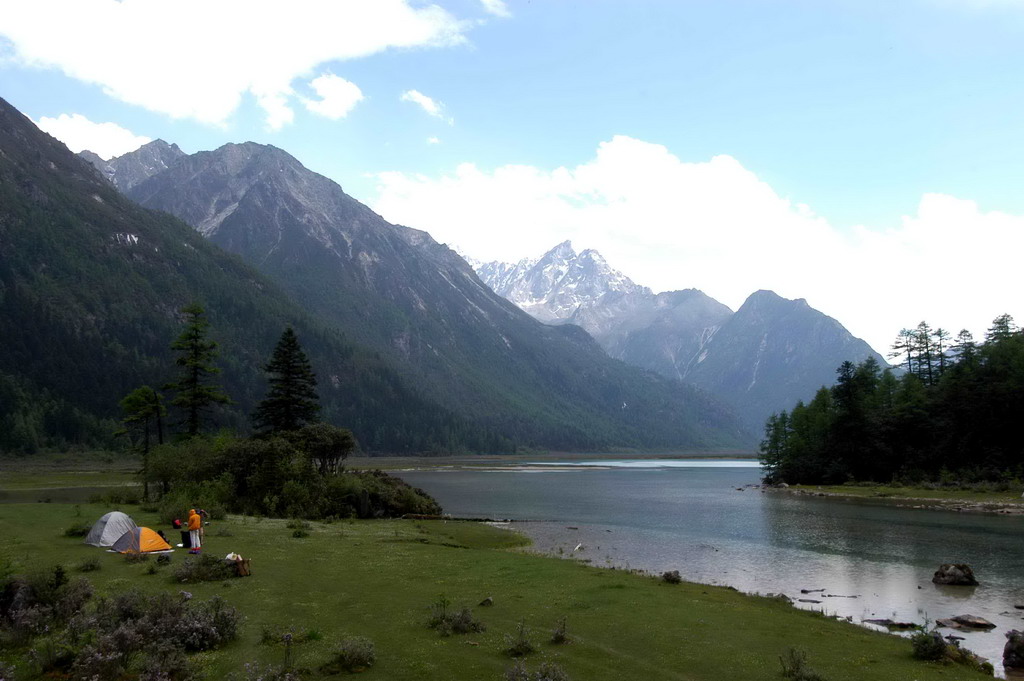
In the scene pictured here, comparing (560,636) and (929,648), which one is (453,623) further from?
(929,648)

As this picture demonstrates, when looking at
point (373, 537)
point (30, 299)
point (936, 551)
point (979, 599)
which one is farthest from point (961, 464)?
point (30, 299)

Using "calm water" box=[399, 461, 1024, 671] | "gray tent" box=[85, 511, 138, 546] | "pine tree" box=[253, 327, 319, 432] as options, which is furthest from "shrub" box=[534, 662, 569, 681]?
"pine tree" box=[253, 327, 319, 432]

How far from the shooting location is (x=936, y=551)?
139 ft

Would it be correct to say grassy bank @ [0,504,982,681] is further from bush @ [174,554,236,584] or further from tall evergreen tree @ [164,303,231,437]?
tall evergreen tree @ [164,303,231,437]

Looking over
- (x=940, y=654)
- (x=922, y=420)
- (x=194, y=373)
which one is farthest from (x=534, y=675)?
(x=922, y=420)

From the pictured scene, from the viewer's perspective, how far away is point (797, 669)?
15.7 meters

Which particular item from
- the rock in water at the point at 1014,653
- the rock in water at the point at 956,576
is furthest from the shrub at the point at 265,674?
the rock in water at the point at 956,576

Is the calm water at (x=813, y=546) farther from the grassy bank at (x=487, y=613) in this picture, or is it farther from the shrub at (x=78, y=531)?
the shrub at (x=78, y=531)

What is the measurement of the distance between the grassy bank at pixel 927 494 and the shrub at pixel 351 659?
234 feet

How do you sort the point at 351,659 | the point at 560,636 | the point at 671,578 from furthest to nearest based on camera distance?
the point at 671,578, the point at 560,636, the point at 351,659

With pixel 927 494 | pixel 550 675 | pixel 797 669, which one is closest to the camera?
pixel 550 675

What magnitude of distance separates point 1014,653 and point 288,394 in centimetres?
6321

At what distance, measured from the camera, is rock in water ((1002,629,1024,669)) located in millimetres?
19219

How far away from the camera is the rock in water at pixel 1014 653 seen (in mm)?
19219
